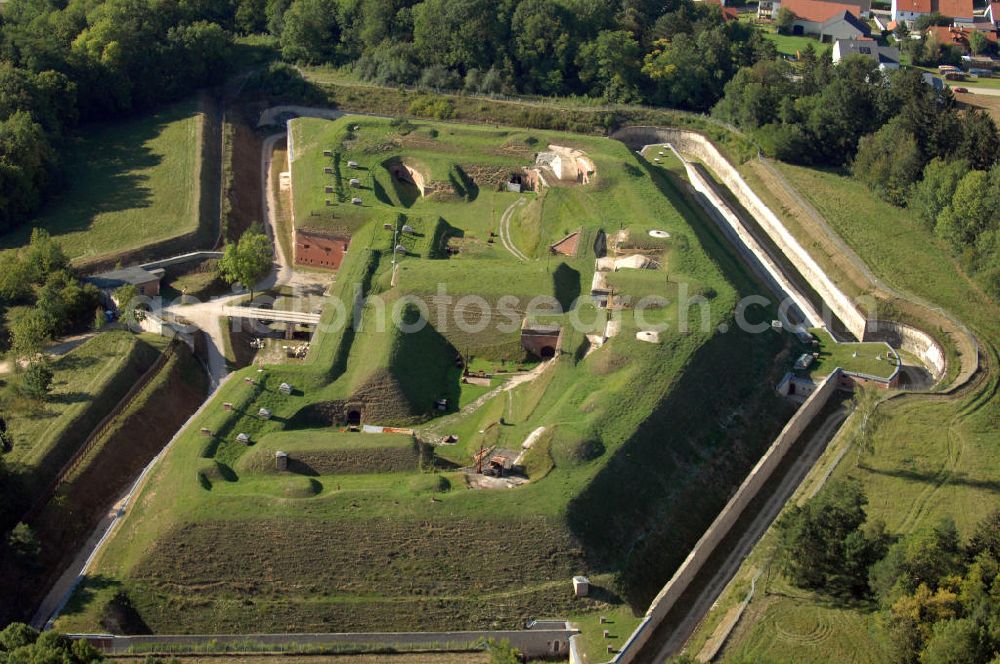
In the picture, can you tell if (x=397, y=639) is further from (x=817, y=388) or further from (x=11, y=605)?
(x=817, y=388)

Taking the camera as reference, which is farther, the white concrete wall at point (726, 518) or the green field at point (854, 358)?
the green field at point (854, 358)

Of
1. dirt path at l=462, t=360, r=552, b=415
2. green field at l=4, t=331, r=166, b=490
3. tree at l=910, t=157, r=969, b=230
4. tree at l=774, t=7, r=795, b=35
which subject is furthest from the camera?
tree at l=774, t=7, r=795, b=35

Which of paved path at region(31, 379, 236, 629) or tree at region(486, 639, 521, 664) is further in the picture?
paved path at region(31, 379, 236, 629)

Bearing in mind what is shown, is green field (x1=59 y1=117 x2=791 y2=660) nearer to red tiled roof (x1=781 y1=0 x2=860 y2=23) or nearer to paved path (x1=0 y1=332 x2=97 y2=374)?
paved path (x1=0 y1=332 x2=97 y2=374)

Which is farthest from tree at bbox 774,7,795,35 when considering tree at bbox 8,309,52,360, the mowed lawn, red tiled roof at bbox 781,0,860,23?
tree at bbox 8,309,52,360

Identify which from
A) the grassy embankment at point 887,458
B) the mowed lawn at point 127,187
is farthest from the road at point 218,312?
the grassy embankment at point 887,458

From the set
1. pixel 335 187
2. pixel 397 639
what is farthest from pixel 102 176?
pixel 397 639

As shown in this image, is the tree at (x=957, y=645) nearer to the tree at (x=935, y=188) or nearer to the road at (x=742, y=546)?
the road at (x=742, y=546)
